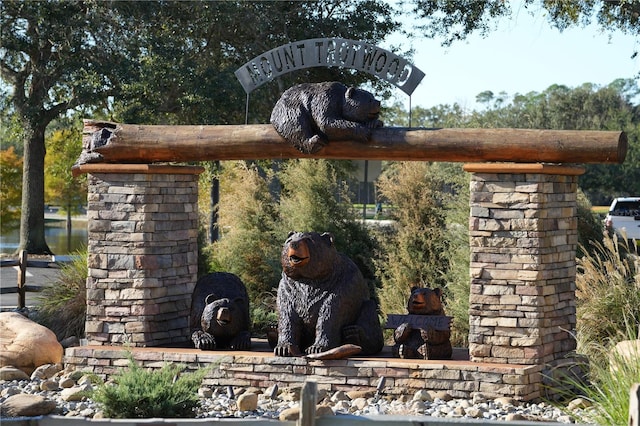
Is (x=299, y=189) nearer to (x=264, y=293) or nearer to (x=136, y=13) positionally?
(x=264, y=293)

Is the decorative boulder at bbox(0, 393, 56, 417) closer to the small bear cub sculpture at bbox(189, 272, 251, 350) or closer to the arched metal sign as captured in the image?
the small bear cub sculpture at bbox(189, 272, 251, 350)

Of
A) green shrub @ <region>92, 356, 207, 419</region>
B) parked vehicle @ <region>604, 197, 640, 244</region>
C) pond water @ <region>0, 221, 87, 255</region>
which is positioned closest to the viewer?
green shrub @ <region>92, 356, 207, 419</region>

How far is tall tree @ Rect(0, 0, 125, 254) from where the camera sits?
17.3 m

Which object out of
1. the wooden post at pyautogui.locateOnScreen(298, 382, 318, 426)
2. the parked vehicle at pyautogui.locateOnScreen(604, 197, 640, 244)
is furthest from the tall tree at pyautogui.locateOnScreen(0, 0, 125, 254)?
the wooden post at pyautogui.locateOnScreen(298, 382, 318, 426)

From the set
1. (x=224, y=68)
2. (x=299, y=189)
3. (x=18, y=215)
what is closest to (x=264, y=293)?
(x=299, y=189)

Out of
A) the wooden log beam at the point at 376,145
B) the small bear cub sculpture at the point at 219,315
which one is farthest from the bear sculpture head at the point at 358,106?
the small bear cub sculpture at the point at 219,315

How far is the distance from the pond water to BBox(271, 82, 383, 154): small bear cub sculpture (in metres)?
12.7

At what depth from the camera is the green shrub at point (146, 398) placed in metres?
5.99

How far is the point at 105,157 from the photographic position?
26.8 ft

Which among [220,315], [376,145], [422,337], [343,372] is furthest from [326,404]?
[376,145]

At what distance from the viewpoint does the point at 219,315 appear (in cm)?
781

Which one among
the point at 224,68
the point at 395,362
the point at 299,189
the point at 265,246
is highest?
the point at 224,68

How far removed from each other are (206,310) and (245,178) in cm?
661

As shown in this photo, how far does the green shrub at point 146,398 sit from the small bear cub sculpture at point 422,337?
206 cm
